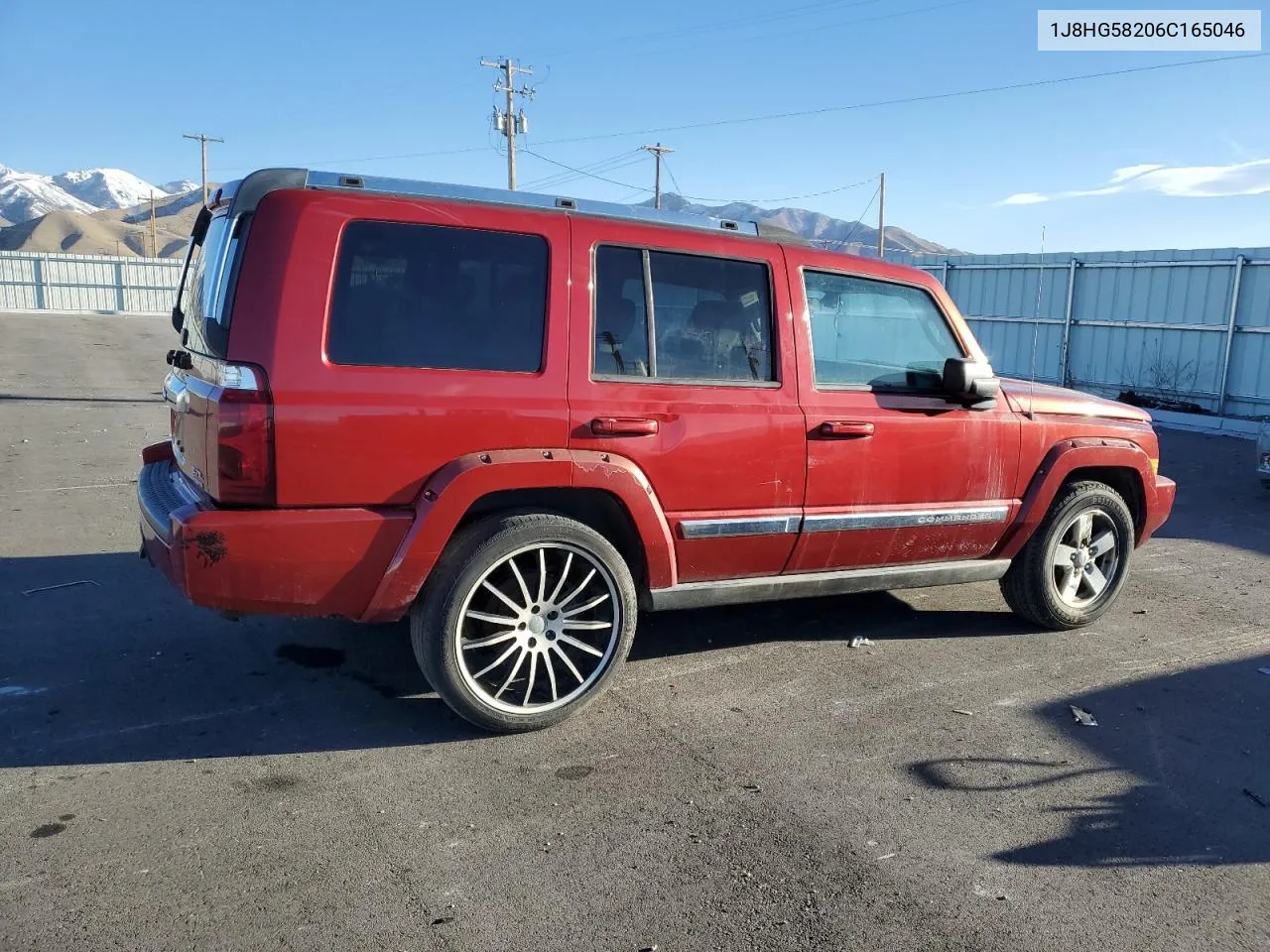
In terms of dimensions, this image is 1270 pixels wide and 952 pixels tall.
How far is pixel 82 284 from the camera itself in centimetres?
3806

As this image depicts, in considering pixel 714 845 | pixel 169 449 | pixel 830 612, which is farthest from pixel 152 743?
pixel 830 612

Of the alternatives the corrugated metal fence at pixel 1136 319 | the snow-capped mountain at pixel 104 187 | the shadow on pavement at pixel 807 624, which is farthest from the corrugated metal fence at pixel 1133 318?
the snow-capped mountain at pixel 104 187

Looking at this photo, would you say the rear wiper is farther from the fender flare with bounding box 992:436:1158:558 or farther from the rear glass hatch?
the fender flare with bounding box 992:436:1158:558

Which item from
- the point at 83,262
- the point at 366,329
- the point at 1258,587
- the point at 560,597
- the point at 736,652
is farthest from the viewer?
the point at 83,262

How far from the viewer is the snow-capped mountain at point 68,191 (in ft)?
468

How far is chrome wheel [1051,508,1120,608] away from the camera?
5258 millimetres

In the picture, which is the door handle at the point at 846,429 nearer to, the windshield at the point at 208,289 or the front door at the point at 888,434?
the front door at the point at 888,434

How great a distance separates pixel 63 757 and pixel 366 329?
75.7 inches

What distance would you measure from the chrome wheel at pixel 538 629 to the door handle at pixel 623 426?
479 mm

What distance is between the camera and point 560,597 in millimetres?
3955

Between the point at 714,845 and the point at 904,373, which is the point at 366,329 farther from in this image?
the point at 904,373

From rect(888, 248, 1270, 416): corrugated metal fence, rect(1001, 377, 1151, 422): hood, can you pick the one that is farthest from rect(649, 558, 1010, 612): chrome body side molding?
rect(888, 248, 1270, 416): corrugated metal fence

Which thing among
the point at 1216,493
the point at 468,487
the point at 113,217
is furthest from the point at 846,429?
the point at 113,217

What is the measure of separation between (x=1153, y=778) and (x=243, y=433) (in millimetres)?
3566
